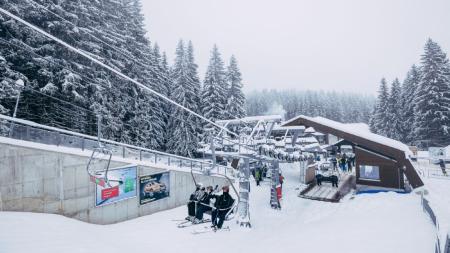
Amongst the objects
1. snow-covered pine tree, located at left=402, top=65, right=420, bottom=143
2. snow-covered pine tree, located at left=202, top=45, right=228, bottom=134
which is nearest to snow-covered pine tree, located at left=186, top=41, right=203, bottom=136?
snow-covered pine tree, located at left=202, top=45, right=228, bottom=134

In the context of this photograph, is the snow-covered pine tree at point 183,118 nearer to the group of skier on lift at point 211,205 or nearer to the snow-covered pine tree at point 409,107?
the group of skier on lift at point 211,205

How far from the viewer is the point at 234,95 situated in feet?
134

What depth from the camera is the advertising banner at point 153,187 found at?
15062 mm

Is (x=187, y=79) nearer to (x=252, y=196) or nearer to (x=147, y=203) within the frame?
(x=252, y=196)

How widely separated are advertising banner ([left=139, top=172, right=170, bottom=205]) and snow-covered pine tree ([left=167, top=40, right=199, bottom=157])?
1827cm

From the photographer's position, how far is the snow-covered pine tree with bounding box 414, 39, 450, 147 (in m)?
37.9

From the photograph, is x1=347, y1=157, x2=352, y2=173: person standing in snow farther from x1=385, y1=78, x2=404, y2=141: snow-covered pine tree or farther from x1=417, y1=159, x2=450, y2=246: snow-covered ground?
x1=385, y1=78, x2=404, y2=141: snow-covered pine tree

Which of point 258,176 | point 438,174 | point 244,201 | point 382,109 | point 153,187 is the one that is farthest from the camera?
point 382,109

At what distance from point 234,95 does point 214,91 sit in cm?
352

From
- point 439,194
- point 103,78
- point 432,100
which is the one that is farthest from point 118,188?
point 432,100

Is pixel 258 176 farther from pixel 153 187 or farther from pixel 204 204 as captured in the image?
pixel 204 204

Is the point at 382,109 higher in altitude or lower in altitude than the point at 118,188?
higher

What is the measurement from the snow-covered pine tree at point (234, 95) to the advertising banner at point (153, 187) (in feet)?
77.0

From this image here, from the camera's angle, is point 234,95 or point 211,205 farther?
point 234,95
